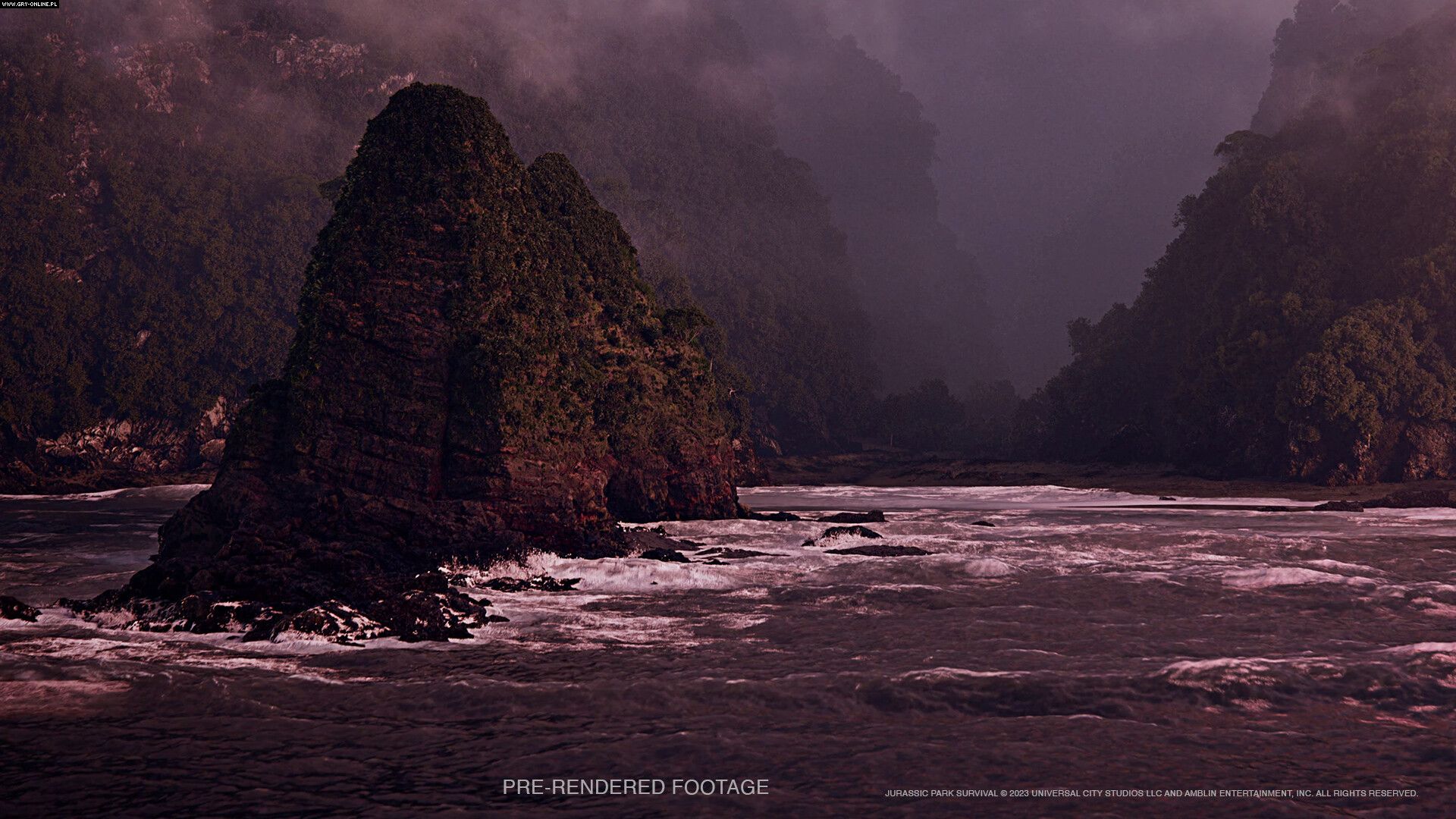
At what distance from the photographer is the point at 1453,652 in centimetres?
1467

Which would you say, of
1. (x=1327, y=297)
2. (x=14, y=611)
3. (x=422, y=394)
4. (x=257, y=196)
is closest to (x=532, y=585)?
(x=422, y=394)

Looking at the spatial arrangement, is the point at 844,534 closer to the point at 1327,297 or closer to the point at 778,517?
the point at 778,517

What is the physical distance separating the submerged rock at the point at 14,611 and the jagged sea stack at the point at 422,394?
4.63 metres

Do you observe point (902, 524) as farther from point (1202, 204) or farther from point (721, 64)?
point (721, 64)

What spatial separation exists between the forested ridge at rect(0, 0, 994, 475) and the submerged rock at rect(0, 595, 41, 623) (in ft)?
188

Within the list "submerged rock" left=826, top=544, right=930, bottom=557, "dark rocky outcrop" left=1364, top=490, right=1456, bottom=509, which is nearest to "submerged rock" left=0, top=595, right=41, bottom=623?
"submerged rock" left=826, top=544, right=930, bottom=557

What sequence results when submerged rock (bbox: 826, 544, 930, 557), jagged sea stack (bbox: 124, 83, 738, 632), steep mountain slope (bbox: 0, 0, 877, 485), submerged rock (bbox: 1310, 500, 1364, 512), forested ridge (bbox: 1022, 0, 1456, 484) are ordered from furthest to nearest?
steep mountain slope (bbox: 0, 0, 877, 485)
forested ridge (bbox: 1022, 0, 1456, 484)
submerged rock (bbox: 1310, 500, 1364, 512)
submerged rock (bbox: 826, 544, 930, 557)
jagged sea stack (bbox: 124, 83, 738, 632)

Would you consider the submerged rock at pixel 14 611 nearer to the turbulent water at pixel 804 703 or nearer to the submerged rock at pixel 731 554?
the turbulent water at pixel 804 703

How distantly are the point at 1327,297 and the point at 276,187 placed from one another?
328 feet

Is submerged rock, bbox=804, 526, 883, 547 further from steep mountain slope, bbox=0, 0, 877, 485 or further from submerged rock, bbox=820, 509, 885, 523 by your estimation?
steep mountain slope, bbox=0, 0, 877, 485

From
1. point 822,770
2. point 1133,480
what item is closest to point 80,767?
point 822,770

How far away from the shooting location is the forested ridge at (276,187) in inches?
3622

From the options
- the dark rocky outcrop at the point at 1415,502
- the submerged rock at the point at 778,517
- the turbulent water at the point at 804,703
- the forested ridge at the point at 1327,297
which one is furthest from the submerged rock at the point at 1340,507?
the turbulent water at the point at 804,703

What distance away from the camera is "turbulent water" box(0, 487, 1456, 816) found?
30.8 feet
